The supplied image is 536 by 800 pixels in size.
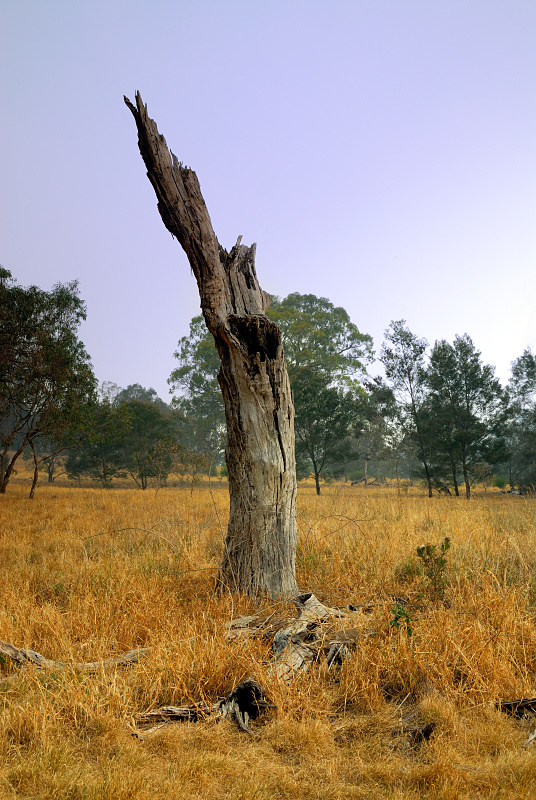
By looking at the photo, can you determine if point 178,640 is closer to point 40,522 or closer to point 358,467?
point 40,522

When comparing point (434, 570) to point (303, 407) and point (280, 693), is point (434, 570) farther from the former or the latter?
point (303, 407)

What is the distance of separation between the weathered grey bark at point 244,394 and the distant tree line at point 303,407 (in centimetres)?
59

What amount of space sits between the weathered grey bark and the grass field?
461mm

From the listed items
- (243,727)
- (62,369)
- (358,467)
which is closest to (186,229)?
(243,727)

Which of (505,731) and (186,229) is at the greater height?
(186,229)

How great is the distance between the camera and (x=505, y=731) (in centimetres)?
259

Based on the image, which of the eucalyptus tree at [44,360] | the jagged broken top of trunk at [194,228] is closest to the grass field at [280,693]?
the jagged broken top of trunk at [194,228]

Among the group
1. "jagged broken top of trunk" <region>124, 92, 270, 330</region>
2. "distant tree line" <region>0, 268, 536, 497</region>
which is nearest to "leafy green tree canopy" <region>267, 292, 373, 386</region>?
"distant tree line" <region>0, 268, 536, 497</region>

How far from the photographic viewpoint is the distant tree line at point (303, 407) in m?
15.9

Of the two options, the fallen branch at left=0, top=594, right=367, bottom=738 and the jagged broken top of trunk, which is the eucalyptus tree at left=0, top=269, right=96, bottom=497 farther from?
the fallen branch at left=0, top=594, right=367, bottom=738

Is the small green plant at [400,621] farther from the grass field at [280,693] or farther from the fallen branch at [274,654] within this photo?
the fallen branch at [274,654]

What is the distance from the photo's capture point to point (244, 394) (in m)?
5.12

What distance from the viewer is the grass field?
86.0 inches

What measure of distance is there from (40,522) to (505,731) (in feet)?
32.6
